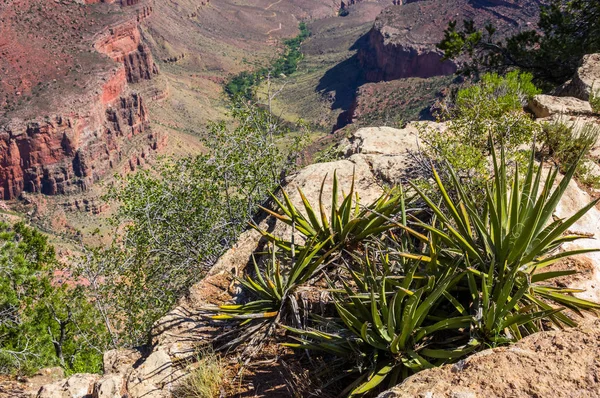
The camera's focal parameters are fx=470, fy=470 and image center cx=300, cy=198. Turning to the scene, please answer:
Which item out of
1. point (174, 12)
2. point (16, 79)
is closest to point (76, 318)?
point (16, 79)

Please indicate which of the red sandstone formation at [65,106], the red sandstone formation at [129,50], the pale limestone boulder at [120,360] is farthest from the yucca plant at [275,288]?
the red sandstone formation at [129,50]

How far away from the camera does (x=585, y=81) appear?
8039 mm

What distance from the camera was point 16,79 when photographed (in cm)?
4862

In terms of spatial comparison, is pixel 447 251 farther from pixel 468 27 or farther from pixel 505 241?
pixel 468 27

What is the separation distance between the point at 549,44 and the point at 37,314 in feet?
44.8

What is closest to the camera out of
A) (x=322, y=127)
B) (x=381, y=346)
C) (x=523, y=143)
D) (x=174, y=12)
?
(x=381, y=346)

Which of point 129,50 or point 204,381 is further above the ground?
point 129,50

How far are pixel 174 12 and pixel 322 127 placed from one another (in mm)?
52515

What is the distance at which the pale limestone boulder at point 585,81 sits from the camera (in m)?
7.84

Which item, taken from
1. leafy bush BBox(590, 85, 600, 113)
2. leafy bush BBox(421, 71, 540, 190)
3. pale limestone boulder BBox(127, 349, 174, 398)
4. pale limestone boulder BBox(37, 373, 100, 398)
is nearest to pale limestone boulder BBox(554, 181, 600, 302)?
leafy bush BBox(421, 71, 540, 190)

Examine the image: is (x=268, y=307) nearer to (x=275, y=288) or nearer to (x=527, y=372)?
(x=275, y=288)

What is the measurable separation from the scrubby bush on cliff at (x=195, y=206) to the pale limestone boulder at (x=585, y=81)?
4.85 m

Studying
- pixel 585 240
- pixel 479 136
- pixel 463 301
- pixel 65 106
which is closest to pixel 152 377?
pixel 463 301

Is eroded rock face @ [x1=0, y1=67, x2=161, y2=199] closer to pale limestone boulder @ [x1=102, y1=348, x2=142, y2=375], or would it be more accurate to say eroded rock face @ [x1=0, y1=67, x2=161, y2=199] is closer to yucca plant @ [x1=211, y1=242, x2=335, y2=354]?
pale limestone boulder @ [x1=102, y1=348, x2=142, y2=375]
